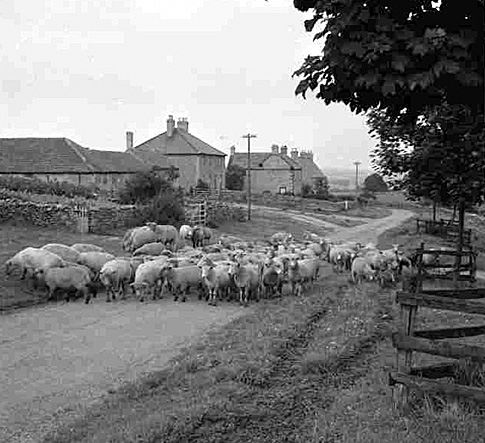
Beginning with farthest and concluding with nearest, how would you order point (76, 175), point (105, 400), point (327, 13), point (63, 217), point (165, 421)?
point (76, 175)
point (63, 217)
point (105, 400)
point (165, 421)
point (327, 13)

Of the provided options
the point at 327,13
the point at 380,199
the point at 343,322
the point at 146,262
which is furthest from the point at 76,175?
the point at 380,199

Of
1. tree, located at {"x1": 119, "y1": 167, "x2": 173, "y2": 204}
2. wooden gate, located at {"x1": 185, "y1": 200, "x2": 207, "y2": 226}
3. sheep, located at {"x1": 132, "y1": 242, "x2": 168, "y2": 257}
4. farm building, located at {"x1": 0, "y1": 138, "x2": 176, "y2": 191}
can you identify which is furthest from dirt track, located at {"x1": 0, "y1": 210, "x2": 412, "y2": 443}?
farm building, located at {"x1": 0, "y1": 138, "x2": 176, "y2": 191}

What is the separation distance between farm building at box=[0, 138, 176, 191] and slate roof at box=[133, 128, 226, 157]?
785 inches

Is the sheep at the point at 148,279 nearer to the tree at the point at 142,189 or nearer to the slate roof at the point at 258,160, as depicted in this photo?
the tree at the point at 142,189

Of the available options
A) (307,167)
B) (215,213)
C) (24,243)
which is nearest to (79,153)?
(215,213)

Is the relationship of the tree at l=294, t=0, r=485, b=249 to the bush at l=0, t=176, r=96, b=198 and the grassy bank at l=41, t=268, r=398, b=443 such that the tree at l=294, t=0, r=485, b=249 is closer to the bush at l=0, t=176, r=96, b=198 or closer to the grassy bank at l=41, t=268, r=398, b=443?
the grassy bank at l=41, t=268, r=398, b=443

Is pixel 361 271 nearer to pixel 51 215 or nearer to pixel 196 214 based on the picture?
pixel 51 215

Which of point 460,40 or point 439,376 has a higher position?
point 460,40

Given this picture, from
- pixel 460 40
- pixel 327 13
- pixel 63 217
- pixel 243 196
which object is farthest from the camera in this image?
pixel 243 196

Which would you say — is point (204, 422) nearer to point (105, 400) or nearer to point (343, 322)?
point (105, 400)

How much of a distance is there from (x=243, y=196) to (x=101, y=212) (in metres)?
45.6

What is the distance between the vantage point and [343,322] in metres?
13.8

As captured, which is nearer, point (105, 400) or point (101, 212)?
point (105, 400)

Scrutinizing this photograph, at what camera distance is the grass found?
16891 mm
